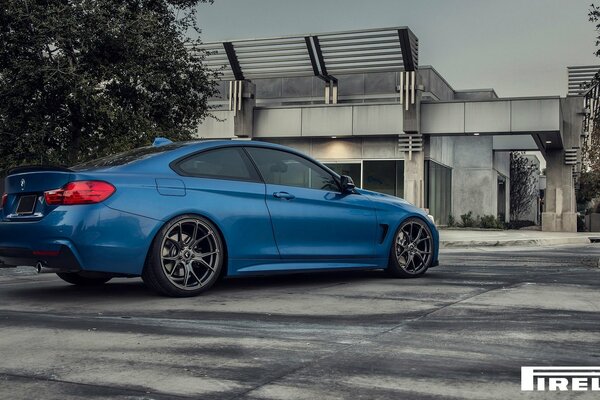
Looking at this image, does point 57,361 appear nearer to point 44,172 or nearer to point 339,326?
point 339,326

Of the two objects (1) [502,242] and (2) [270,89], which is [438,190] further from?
(1) [502,242]

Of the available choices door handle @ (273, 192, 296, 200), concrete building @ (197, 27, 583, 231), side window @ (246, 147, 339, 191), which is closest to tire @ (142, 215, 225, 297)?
door handle @ (273, 192, 296, 200)

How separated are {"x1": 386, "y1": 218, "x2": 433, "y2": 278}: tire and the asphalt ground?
469 mm

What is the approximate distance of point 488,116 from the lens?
26.5 metres

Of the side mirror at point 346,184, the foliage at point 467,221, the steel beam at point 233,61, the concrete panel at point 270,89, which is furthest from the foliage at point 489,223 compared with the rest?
the side mirror at point 346,184

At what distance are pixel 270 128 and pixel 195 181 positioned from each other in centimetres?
2285

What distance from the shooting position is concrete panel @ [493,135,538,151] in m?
35.6

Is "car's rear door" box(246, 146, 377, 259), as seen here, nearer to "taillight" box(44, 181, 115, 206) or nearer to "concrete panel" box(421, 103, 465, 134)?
"taillight" box(44, 181, 115, 206)

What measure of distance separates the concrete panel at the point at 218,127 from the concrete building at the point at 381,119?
1.7 inches

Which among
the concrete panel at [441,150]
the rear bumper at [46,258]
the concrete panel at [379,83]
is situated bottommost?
the rear bumper at [46,258]

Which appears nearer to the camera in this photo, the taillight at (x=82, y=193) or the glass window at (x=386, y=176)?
the taillight at (x=82, y=193)

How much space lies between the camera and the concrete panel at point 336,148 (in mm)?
29156

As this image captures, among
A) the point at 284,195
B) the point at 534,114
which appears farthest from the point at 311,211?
the point at 534,114

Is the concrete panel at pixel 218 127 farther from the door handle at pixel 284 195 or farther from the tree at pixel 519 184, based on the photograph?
the tree at pixel 519 184
